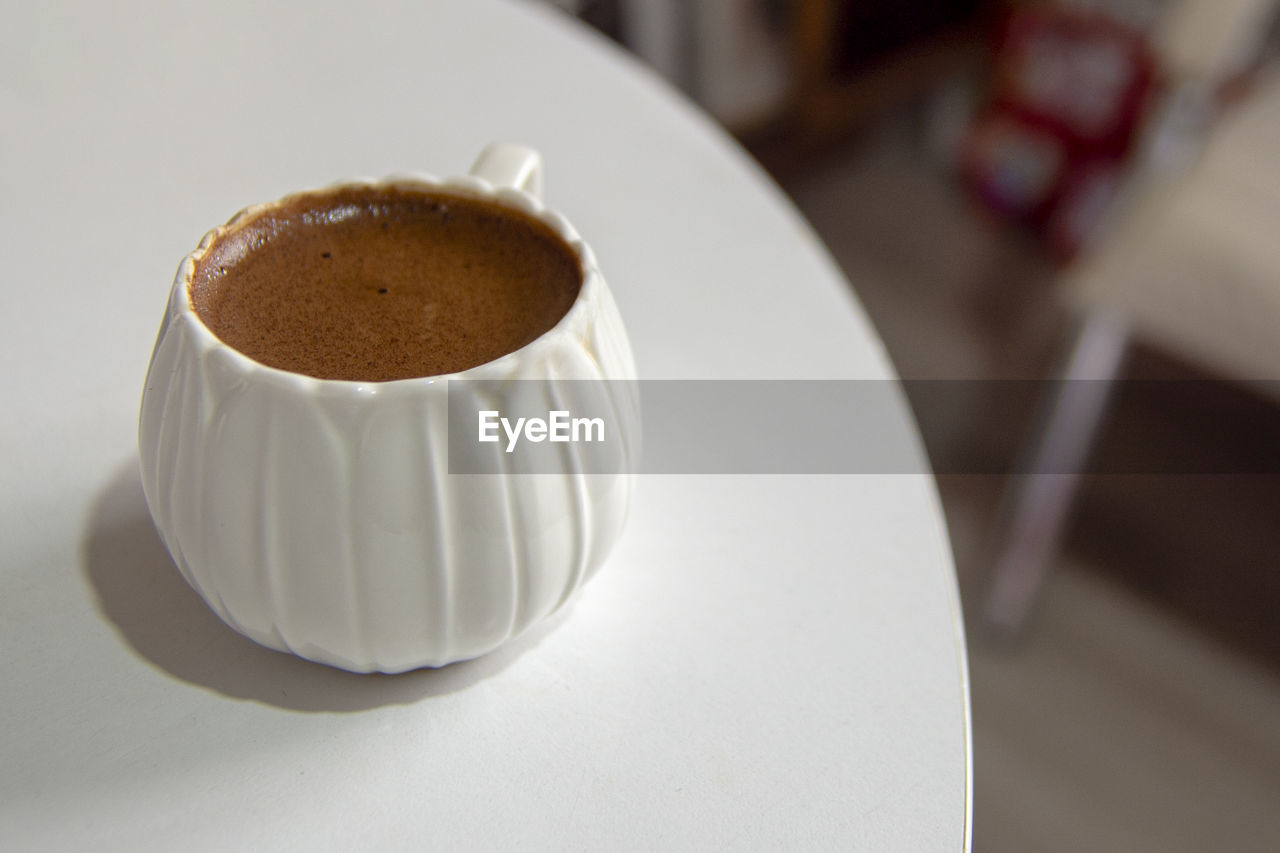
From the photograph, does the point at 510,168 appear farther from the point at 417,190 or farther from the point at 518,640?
the point at 518,640

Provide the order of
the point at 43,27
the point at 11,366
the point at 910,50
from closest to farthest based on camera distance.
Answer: the point at 11,366 → the point at 43,27 → the point at 910,50

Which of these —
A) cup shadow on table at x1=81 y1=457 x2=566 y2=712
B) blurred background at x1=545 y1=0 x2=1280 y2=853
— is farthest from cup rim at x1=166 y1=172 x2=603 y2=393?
blurred background at x1=545 y1=0 x2=1280 y2=853

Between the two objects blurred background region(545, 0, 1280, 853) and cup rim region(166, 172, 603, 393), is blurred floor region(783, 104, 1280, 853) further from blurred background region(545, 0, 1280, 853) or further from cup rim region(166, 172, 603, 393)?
cup rim region(166, 172, 603, 393)

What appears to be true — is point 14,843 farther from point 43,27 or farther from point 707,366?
point 43,27

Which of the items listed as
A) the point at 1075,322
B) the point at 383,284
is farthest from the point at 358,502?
the point at 1075,322

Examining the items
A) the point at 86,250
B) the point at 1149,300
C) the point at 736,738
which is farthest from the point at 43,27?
the point at 1149,300
